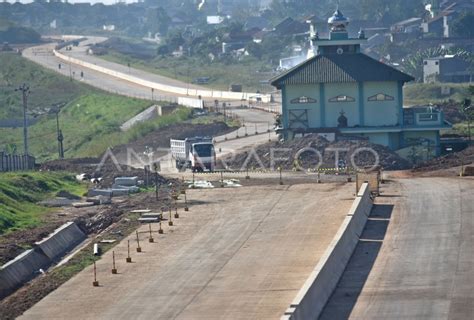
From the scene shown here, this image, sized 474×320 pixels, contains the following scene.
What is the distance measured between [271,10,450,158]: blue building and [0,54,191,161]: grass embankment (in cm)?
1131

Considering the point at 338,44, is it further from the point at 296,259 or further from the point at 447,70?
the point at 447,70

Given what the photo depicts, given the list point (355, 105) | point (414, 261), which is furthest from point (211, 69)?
point (414, 261)

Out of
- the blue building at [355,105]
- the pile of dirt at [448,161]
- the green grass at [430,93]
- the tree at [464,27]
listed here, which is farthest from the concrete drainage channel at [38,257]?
the tree at [464,27]

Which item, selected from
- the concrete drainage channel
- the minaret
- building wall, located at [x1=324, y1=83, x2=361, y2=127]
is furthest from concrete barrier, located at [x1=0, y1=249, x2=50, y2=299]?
the minaret

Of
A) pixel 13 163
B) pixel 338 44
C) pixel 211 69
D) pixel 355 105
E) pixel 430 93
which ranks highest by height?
pixel 338 44

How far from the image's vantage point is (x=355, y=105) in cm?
5931

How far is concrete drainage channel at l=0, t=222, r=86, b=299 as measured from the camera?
35.5 m

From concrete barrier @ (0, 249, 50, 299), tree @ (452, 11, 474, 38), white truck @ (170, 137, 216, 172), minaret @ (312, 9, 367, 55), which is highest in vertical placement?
tree @ (452, 11, 474, 38)

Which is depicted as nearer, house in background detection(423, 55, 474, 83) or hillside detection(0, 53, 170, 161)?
hillside detection(0, 53, 170, 161)

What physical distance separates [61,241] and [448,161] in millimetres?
17701

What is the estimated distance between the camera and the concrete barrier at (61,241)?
39750mm

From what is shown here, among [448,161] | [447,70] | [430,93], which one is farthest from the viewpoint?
[447,70]

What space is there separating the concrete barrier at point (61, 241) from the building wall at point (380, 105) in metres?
19.0

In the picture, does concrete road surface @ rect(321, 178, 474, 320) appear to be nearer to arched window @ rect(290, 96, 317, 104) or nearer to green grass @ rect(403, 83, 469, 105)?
arched window @ rect(290, 96, 317, 104)
